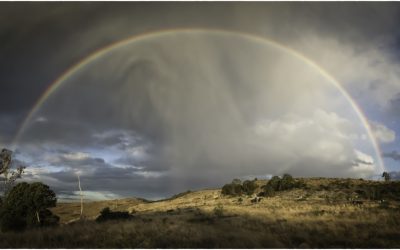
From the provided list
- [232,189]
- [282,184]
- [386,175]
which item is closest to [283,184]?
[282,184]

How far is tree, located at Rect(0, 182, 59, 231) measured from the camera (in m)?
42.9

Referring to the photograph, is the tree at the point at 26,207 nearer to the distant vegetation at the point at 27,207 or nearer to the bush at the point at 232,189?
the distant vegetation at the point at 27,207

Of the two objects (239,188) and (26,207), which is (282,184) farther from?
(26,207)

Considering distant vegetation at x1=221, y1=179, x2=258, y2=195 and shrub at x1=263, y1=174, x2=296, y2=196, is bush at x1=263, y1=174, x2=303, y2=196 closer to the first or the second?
shrub at x1=263, y1=174, x2=296, y2=196

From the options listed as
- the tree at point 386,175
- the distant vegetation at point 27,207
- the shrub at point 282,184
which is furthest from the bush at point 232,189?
the distant vegetation at point 27,207

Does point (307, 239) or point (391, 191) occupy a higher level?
point (391, 191)

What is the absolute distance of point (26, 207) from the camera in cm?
4409

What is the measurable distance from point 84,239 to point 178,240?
5.39 metres

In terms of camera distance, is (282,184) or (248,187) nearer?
(282,184)

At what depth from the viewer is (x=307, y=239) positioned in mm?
20109

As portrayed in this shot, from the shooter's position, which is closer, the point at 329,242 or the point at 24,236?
the point at 329,242

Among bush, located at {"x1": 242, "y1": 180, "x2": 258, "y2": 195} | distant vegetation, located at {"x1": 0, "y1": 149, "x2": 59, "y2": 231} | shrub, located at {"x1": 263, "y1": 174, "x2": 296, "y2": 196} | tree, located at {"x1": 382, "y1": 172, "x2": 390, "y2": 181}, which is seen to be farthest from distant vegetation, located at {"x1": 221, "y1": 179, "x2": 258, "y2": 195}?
distant vegetation, located at {"x1": 0, "y1": 149, "x2": 59, "y2": 231}

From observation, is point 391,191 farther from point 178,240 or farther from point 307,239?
point 178,240

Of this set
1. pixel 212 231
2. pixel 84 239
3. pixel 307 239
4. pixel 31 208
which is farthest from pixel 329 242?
pixel 31 208
